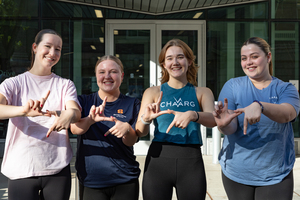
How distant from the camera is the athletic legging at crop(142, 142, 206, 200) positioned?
6.98ft

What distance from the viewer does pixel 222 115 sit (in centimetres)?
199

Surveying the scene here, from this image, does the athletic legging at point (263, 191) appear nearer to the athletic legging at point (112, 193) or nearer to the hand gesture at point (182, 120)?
the hand gesture at point (182, 120)

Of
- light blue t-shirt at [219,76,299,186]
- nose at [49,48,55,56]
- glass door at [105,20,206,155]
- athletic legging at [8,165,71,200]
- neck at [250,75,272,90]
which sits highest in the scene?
glass door at [105,20,206,155]

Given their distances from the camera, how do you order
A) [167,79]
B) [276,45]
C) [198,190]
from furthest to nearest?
[276,45]
[167,79]
[198,190]

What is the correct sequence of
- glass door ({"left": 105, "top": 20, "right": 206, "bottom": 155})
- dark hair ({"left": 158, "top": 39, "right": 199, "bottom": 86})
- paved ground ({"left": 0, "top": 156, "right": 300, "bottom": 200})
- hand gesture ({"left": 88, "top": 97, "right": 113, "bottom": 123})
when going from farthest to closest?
glass door ({"left": 105, "top": 20, "right": 206, "bottom": 155}), paved ground ({"left": 0, "top": 156, "right": 300, "bottom": 200}), dark hair ({"left": 158, "top": 39, "right": 199, "bottom": 86}), hand gesture ({"left": 88, "top": 97, "right": 113, "bottom": 123})

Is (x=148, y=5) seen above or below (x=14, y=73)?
above

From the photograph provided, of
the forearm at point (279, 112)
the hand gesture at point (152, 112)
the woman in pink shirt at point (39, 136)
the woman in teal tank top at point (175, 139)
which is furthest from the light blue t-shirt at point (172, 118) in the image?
the woman in pink shirt at point (39, 136)

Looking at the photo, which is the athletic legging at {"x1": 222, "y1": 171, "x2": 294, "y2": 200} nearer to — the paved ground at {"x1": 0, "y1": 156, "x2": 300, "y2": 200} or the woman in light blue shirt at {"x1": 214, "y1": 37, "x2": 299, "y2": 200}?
the woman in light blue shirt at {"x1": 214, "y1": 37, "x2": 299, "y2": 200}

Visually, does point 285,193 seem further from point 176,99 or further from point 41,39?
point 41,39

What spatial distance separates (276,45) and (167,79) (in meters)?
5.81

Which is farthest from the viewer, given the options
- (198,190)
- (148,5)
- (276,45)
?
(276,45)

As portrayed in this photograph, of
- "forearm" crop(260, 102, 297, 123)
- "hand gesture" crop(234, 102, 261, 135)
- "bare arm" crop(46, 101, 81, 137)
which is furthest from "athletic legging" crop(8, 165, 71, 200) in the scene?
"forearm" crop(260, 102, 297, 123)

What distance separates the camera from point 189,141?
7.06 feet

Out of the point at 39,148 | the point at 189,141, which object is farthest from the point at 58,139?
the point at 189,141
